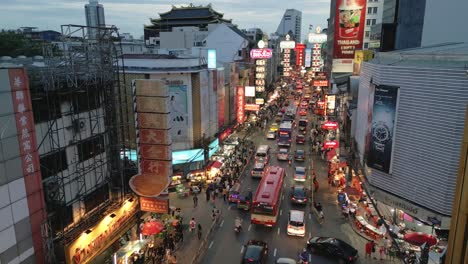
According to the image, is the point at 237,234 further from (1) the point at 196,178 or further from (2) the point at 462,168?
(2) the point at 462,168

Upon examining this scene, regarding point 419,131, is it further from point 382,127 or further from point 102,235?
point 102,235

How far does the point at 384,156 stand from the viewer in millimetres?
20469

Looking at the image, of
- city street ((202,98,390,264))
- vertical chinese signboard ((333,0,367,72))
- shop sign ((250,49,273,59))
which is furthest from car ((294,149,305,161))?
shop sign ((250,49,273,59))

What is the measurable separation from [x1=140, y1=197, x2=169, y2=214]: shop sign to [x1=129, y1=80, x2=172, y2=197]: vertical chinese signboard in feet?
1.67

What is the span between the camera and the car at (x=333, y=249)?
70.7ft

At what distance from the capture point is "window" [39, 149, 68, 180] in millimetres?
15609

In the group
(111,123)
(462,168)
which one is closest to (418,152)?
(462,168)

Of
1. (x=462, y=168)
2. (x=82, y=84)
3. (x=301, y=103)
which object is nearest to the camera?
(x=462, y=168)

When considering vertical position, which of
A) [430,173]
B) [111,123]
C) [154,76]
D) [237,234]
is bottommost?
[237,234]

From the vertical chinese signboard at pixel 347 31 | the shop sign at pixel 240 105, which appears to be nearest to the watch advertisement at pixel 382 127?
the vertical chinese signboard at pixel 347 31

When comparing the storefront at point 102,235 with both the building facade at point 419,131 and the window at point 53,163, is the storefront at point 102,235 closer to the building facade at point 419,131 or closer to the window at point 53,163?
the window at point 53,163

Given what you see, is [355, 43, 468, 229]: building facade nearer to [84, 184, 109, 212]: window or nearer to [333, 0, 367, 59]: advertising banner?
[84, 184, 109, 212]: window

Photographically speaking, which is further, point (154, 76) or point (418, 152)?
point (154, 76)

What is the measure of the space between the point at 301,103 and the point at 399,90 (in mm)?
72216
